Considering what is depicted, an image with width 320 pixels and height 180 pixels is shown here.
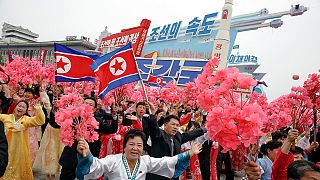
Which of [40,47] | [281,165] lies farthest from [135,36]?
[40,47]

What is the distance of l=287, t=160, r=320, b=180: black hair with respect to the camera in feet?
6.55

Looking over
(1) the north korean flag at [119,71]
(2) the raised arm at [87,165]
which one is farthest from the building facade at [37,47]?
(2) the raised arm at [87,165]

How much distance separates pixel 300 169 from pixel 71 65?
488cm

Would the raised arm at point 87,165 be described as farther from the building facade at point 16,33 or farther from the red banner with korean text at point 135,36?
the building facade at point 16,33

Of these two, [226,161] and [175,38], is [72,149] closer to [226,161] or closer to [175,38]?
[226,161]

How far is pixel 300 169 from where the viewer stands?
6.62ft

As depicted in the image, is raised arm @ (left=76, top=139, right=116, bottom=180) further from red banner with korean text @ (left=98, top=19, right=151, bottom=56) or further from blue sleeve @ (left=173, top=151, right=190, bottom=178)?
red banner with korean text @ (left=98, top=19, right=151, bottom=56)

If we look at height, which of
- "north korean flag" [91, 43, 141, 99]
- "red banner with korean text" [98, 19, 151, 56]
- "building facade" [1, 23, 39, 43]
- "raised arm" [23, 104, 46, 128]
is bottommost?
"raised arm" [23, 104, 46, 128]

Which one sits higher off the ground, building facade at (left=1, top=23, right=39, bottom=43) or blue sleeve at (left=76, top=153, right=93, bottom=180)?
building facade at (left=1, top=23, right=39, bottom=43)

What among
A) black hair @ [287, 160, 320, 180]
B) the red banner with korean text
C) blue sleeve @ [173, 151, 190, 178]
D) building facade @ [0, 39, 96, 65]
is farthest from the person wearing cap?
building facade @ [0, 39, 96, 65]

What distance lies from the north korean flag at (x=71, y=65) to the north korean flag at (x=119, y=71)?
2.58 ft

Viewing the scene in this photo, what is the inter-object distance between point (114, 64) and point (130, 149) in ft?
9.40

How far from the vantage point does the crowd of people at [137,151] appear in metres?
2.41

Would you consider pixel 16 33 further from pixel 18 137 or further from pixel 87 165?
pixel 87 165
